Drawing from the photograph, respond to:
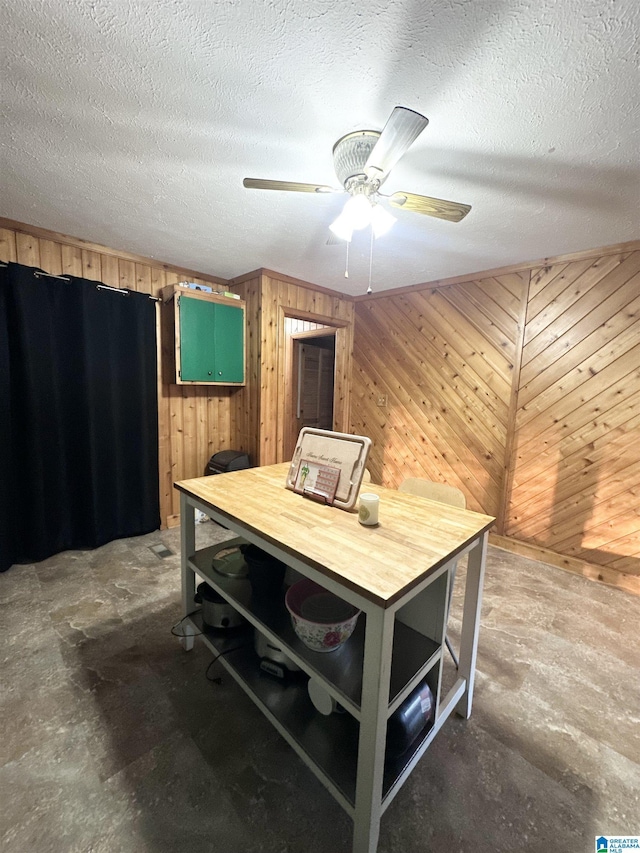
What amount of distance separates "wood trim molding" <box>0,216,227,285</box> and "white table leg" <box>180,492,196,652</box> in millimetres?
2278

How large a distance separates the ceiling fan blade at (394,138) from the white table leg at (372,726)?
1437mm

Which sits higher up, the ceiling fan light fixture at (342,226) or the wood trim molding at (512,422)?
the ceiling fan light fixture at (342,226)

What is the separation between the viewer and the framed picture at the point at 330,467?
138 centimetres

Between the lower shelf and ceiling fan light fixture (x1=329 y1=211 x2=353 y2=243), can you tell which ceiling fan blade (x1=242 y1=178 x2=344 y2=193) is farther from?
the lower shelf

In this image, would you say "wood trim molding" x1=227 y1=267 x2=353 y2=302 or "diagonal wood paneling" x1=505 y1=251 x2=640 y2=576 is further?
"wood trim molding" x1=227 y1=267 x2=353 y2=302

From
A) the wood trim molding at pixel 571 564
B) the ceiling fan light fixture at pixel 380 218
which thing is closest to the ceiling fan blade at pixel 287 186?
the ceiling fan light fixture at pixel 380 218

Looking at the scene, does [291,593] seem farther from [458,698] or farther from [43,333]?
[43,333]

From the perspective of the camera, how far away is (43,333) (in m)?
2.43

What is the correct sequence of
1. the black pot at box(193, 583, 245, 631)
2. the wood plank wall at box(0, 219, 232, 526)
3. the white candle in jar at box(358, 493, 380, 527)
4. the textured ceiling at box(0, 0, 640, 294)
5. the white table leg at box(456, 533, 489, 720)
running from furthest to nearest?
Answer: the wood plank wall at box(0, 219, 232, 526), the black pot at box(193, 583, 245, 631), the white table leg at box(456, 533, 489, 720), the white candle in jar at box(358, 493, 380, 527), the textured ceiling at box(0, 0, 640, 294)

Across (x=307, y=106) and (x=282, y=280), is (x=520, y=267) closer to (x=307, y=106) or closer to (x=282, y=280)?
(x=282, y=280)

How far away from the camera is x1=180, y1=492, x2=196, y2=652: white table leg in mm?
1697

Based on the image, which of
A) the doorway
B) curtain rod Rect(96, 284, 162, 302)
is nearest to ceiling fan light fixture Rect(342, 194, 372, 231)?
curtain rod Rect(96, 284, 162, 302)

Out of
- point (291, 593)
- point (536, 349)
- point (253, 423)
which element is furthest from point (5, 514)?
point (536, 349)

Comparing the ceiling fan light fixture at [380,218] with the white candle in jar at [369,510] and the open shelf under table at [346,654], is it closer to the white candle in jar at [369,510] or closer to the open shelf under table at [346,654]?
the white candle in jar at [369,510]
